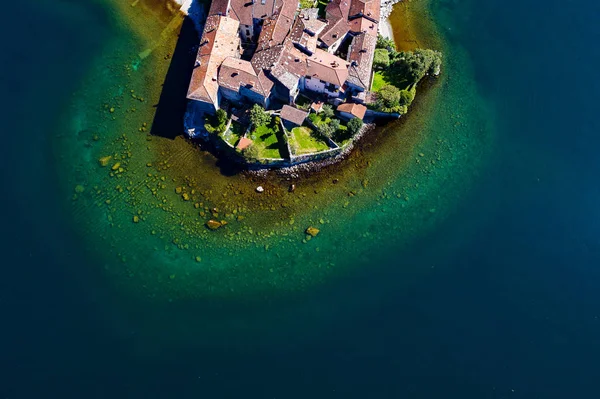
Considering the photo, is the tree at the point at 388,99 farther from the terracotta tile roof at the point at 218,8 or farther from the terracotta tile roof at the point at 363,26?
the terracotta tile roof at the point at 218,8

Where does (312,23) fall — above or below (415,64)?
above

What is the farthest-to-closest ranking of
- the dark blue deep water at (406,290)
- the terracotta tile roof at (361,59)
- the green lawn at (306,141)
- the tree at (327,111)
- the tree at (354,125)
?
the tree at (327,111)
the terracotta tile roof at (361,59)
the green lawn at (306,141)
the tree at (354,125)
the dark blue deep water at (406,290)

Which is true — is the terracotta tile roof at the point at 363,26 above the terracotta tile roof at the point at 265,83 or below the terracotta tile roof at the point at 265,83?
above

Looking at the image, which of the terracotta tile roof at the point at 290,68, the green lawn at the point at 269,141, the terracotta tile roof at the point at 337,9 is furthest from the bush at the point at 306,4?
the green lawn at the point at 269,141

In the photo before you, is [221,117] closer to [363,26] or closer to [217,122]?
[217,122]

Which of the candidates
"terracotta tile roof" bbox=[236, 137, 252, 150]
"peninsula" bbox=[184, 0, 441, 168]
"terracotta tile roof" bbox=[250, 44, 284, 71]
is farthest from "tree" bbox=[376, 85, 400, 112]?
"terracotta tile roof" bbox=[236, 137, 252, 150]

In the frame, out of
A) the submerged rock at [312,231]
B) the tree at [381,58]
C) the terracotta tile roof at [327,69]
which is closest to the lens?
the submerged rock at [312,231]

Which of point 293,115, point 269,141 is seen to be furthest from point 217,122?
point 293,115
